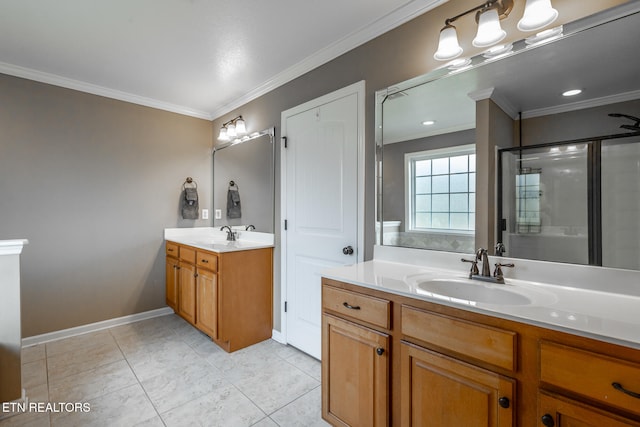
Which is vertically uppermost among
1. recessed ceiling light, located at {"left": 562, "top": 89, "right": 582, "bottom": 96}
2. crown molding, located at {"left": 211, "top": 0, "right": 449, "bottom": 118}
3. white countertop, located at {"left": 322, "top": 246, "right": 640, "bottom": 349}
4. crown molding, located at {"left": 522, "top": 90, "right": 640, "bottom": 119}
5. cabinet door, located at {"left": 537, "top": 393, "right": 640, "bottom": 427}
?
crown molding, located at {"left": 211, "top": 0, "right": 449, "bottom": 118}

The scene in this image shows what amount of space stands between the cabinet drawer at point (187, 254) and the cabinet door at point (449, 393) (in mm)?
2170

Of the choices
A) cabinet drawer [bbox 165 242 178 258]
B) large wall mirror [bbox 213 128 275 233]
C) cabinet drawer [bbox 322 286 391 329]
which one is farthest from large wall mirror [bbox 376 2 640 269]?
cabinet drawer [bbox 165 242 178 258]

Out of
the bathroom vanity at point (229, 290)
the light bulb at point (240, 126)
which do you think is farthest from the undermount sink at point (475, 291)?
the light bulb at point (240, 126)

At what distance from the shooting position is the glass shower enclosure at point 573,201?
113cm

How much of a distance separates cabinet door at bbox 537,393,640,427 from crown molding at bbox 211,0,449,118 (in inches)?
72.6

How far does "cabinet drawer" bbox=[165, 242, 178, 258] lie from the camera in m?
3.08

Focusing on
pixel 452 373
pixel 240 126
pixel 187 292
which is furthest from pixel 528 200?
pixel 187 292

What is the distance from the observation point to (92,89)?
2.86 m

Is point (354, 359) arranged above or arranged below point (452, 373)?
below

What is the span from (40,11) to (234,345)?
2.66m

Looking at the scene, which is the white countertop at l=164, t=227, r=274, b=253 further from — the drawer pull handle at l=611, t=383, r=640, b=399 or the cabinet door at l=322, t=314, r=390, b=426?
the drawer pull handle at l=611, t=383, r=640, b=399

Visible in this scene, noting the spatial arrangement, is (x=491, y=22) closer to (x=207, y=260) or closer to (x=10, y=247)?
(x=207, y=260)

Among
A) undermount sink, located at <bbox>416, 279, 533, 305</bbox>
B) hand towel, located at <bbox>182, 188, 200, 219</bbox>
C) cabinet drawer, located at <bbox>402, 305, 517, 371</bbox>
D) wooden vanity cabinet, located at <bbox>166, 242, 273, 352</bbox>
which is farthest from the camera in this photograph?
hand towel, located at <bbox>182, 188, 200, 219</bbox>

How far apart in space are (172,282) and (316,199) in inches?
78.5
